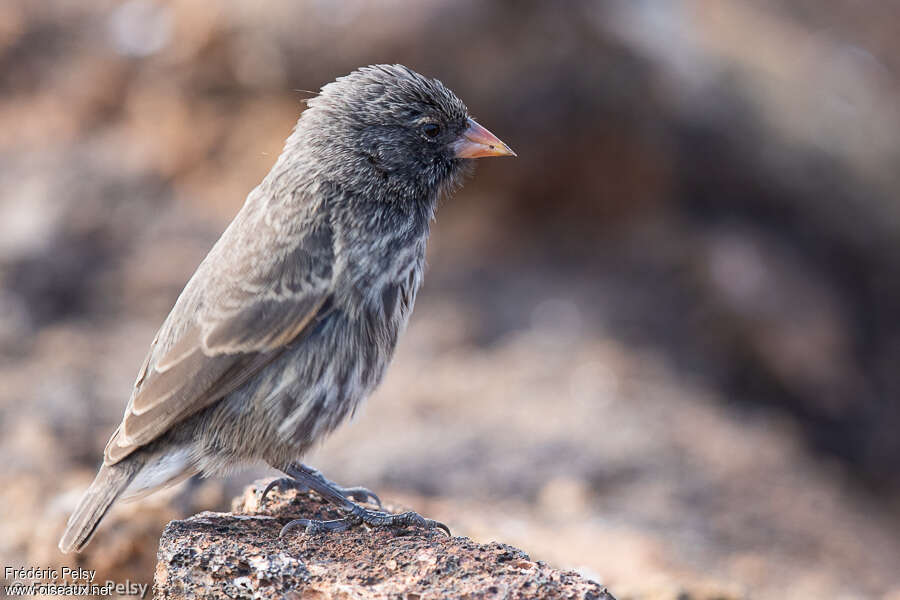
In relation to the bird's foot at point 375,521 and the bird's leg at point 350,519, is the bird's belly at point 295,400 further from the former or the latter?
the bird's foot at point 375,521

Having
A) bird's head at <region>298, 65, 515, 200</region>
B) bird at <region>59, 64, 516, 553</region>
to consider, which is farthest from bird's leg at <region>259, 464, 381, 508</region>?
bird's head at <region>298, 65, 515, 200</region>

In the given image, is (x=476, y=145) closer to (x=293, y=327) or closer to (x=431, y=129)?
(x=431, y=129)

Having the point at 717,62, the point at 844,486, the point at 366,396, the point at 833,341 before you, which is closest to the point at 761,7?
the point at 717,62

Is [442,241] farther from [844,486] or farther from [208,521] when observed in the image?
[208,521]

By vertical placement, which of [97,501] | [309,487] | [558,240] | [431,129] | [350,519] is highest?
[558,240]

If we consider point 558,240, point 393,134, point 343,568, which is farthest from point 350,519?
point 558,240

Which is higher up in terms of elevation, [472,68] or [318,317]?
[472,68]

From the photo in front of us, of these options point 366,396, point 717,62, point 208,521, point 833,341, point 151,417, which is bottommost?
point 208,521
